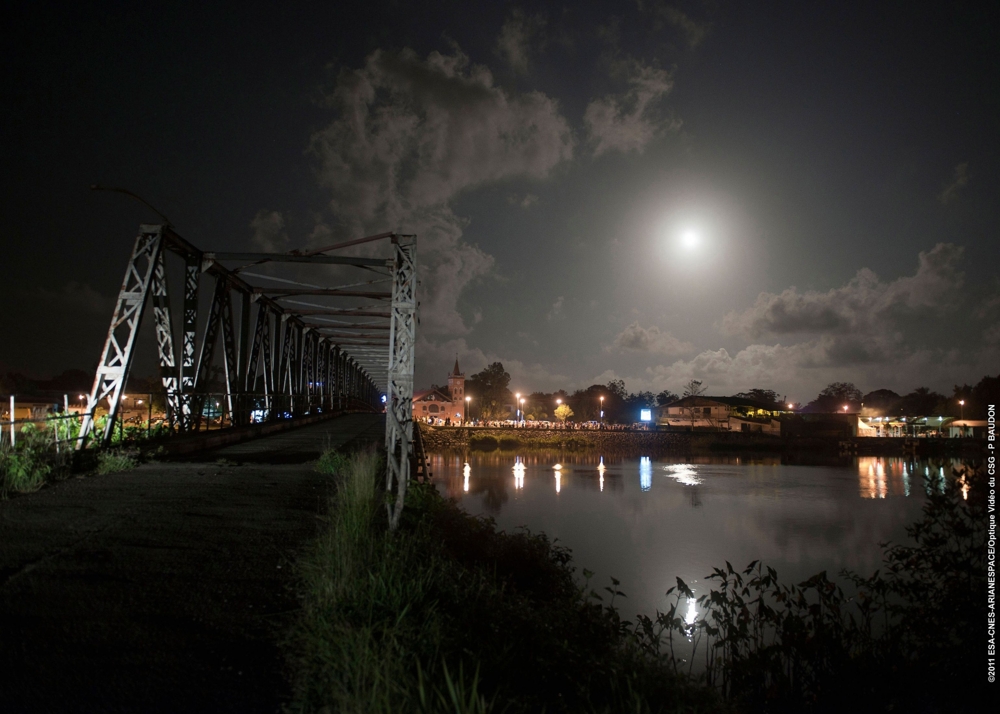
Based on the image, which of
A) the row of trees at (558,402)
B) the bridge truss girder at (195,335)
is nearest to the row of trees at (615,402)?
the row of trees at (558,402)

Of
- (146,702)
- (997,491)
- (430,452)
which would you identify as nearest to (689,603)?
(997,491)

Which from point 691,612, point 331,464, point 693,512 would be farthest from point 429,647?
point 693,512

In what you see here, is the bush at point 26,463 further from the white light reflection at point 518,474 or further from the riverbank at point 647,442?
the riverbank at point 647,442

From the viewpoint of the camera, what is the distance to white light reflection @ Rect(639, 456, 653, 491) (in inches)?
1294

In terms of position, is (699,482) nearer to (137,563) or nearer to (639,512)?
(639,512)

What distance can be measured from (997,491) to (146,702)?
26.6ft

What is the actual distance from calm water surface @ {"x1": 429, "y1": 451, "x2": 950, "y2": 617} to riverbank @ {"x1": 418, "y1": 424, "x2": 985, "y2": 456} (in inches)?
528

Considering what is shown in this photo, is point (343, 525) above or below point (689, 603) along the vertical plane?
above

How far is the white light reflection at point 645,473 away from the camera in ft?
108

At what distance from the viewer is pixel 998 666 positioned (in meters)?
6.65

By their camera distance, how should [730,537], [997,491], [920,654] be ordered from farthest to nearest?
1. [730,537]
2. [920,654]
3. [997,491]

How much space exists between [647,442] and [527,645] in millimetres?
58170

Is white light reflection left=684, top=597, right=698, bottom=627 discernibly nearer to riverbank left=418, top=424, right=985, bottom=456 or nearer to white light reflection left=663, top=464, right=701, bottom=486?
white light reflection left=663, top=464, right=701, bottom=486

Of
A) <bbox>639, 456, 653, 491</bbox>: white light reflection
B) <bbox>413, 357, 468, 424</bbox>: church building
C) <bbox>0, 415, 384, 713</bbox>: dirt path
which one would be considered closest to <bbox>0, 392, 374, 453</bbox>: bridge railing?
<bbox>0, 415, 384, 713</bbox>: dirt path
